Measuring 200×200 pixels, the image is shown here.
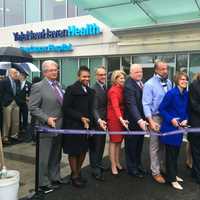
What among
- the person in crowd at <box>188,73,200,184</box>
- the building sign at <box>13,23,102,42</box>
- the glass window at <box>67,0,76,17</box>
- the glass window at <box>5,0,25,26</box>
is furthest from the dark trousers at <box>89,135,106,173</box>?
the glass window at <box>5,0,25,26</box>

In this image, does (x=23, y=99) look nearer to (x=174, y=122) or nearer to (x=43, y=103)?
(x=43, y=103)

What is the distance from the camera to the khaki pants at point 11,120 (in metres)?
8.04

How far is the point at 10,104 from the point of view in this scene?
26.5 ft

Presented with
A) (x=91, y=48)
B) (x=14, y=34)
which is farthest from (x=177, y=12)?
(x=14, y=34)

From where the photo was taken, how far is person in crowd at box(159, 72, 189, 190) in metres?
4.60

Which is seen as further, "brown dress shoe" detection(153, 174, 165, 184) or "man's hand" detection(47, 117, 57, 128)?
"brown dress shoe" detection(153, 174, 165, 184)

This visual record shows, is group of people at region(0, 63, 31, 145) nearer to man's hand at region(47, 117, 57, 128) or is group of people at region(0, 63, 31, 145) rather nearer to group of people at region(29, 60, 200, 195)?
group of people at region(29, 60, 200, 195)

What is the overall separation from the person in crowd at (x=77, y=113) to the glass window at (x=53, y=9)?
11170 mm

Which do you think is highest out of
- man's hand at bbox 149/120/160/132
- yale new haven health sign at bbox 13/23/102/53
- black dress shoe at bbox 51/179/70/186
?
yale new haven health sign at bbox 13/23/102/53

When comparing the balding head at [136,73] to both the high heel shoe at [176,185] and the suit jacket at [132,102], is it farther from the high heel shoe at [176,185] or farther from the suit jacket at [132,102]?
the high heel shoe at [176,185]

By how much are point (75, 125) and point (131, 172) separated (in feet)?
4.41

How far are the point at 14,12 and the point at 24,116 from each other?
10287mm

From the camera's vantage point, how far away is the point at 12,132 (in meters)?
8.30

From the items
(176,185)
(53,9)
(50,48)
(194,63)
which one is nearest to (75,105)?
(176,185)
